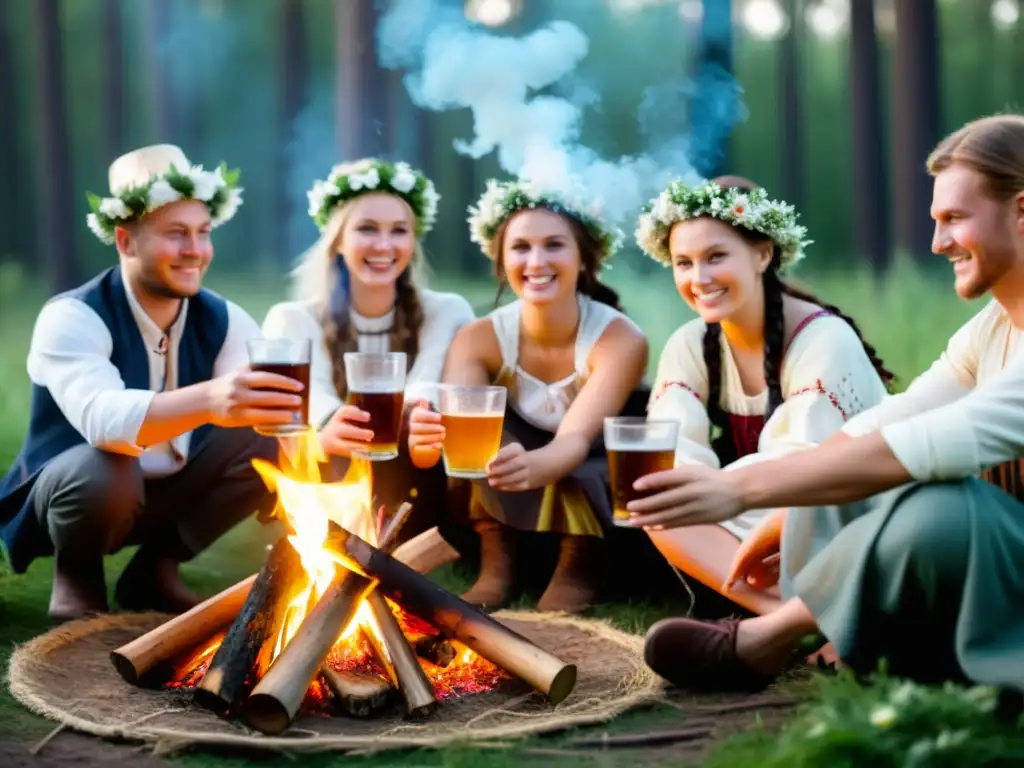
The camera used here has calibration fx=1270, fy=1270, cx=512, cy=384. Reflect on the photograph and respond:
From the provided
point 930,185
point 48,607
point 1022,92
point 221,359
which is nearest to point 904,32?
point 930,185

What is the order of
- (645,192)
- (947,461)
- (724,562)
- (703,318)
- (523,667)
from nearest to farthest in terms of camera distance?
(947,461) → (523,667) → (724,562) → (703,318) → (645,192)

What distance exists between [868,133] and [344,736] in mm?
14055

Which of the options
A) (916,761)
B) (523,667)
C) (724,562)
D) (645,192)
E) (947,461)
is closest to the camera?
(916,761)

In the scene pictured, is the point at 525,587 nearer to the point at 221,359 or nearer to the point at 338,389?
the point at 338,389

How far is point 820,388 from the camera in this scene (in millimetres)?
4566

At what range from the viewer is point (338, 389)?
577 cm

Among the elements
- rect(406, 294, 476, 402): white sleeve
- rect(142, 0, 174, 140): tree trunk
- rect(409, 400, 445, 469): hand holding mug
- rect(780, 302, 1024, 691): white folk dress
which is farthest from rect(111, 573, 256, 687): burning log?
rect(142, 0, 174, 140): tree trunk

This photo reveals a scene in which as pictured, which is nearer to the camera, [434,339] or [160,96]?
[434,339]

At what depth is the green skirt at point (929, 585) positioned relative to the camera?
3203 mm

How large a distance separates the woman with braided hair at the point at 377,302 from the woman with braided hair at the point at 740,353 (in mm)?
1226

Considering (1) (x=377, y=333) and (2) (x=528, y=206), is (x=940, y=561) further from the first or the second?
(1) (x=377, y=333)

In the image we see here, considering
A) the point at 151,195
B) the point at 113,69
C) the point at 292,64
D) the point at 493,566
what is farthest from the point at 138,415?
the point at 113,69

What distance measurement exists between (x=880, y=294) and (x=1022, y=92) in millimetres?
21844

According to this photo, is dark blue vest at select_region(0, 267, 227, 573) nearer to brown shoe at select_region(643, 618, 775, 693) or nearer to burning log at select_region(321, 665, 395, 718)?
burning log at select_region(321, 665, 395, 718)
